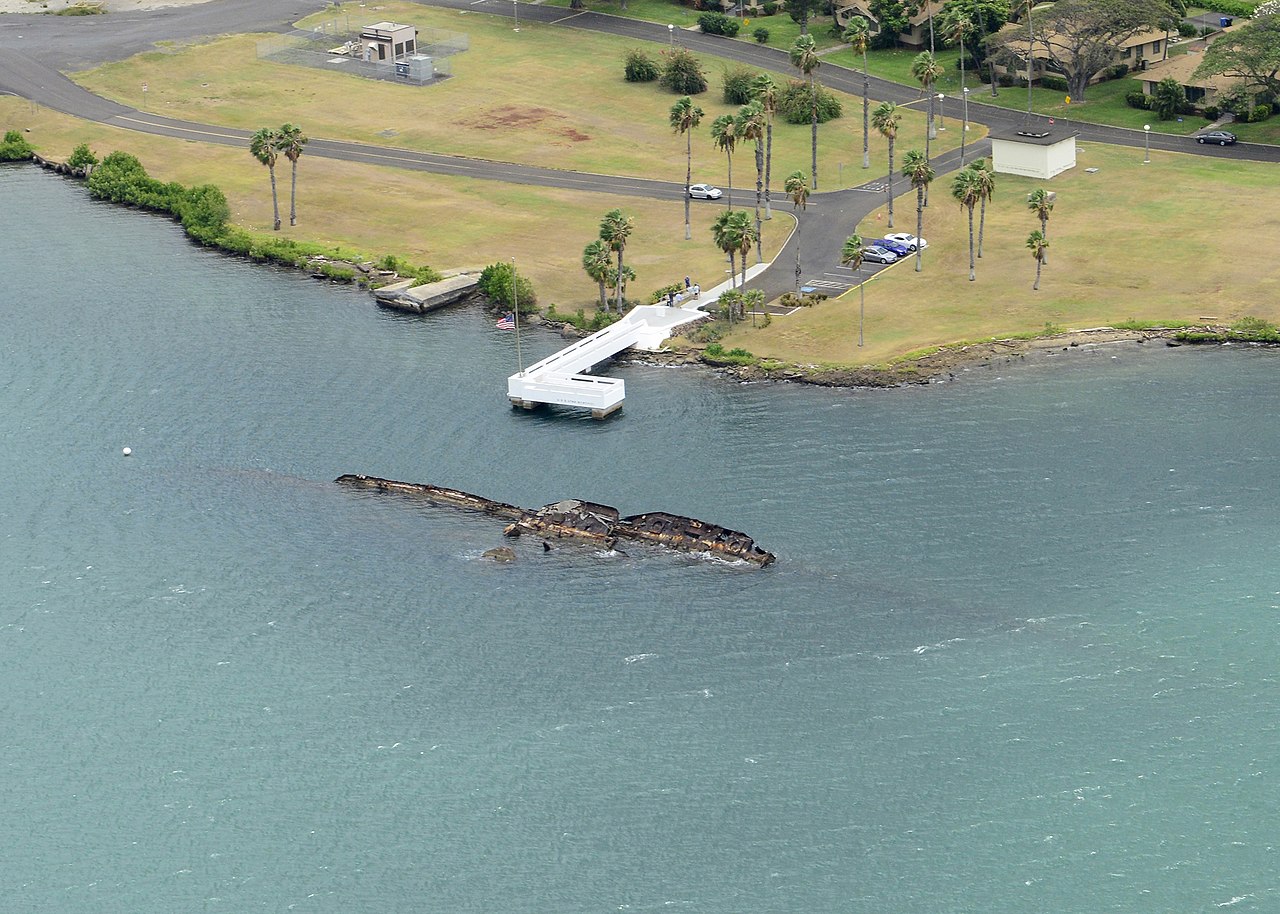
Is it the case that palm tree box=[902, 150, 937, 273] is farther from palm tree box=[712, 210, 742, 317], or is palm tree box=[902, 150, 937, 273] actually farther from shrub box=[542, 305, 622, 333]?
shrub box=[542, 305, 622, 333]

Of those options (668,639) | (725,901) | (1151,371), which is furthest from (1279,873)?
(1151,371)

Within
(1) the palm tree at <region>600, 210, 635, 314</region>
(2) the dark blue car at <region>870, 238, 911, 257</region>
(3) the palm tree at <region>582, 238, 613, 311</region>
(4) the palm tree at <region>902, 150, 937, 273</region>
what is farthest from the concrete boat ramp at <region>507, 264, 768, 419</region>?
(4) the palm tree at <region>902, 150, 937, 273</region>

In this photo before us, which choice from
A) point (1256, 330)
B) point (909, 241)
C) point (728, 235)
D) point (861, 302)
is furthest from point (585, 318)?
point (1256, 330)

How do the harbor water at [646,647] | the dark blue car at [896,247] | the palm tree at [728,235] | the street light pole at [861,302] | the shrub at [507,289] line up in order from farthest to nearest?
1. the dark blue car at [896,247]
2. the shrub at [507,289]
3. the palm tree at [728,235]
4. the street light pole at [861,302]
5. the harbor water at [646,647]

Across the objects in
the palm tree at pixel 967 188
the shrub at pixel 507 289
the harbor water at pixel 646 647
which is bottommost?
the harbor water at pixel 646 647

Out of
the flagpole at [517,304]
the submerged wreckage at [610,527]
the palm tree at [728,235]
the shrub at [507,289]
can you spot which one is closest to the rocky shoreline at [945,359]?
the palm tree at [728,235]

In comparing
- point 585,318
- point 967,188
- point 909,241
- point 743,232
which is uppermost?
point 967,188

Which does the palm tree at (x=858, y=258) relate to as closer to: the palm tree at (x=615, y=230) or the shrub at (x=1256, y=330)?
the palm tree at (x=615, y=230)

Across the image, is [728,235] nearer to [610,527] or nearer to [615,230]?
[615,230]

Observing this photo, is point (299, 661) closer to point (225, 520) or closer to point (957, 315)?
point (225, 520)
